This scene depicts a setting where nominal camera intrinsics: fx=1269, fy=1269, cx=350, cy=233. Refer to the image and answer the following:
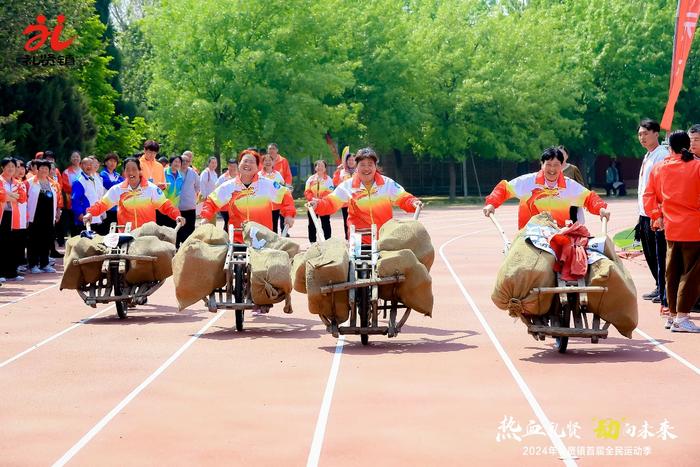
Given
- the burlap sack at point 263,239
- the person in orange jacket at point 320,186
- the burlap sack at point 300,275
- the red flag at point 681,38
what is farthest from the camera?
the person in orange jacket at point 320,186

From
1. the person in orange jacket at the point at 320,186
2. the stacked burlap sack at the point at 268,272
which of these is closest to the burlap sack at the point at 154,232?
the stacked burlap sack at the point at 268,272

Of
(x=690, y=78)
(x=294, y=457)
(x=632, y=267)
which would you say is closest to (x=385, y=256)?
(x=294, y=457)

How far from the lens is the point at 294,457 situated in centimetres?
699

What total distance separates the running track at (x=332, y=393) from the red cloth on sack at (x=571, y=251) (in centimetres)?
72

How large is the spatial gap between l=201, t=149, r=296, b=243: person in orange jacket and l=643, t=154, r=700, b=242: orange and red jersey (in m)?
3.75

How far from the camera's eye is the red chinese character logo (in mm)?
27745

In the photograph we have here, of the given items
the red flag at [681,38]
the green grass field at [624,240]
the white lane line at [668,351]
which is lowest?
the green grass field at [624,240]

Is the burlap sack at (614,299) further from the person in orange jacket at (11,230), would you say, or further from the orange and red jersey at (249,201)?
the person in orange jacket at (11,230)

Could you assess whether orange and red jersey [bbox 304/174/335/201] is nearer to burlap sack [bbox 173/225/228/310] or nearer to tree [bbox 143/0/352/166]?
burlap sack [bbox 173/225/228/310]

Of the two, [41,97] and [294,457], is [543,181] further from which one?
[41,97]

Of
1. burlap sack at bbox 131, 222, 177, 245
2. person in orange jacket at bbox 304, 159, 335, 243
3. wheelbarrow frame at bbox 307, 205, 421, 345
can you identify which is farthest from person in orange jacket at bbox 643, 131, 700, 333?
person in orange jacket at bbox 304, 159, 335, 243

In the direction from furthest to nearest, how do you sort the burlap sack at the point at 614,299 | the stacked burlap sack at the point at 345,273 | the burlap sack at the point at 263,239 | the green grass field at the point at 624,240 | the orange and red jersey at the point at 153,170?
the green grass field at the point at 624,240 → the orange and red jersey at the point at 153,170 → the burlap sack at the point at 263,239 → the stacked burlap sack at the point at 345,273 → the burlap sack at the point at 614,299

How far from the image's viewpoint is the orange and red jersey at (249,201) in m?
13.2

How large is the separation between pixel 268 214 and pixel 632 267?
7.75 meters
